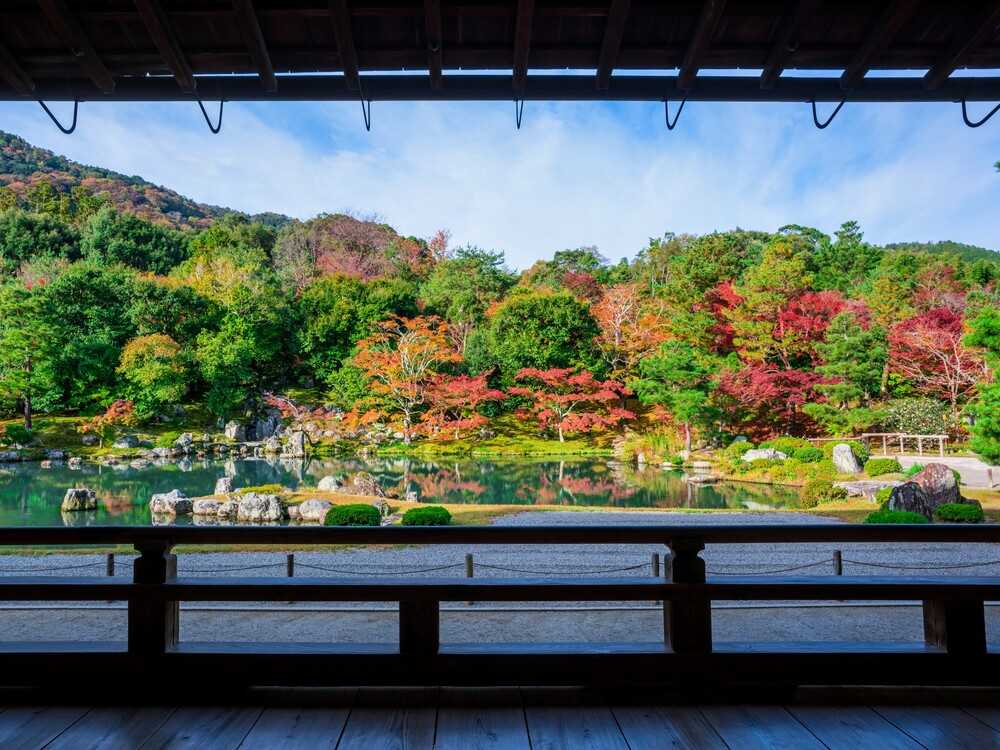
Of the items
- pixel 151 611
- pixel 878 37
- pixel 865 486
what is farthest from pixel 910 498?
pixel 151 611

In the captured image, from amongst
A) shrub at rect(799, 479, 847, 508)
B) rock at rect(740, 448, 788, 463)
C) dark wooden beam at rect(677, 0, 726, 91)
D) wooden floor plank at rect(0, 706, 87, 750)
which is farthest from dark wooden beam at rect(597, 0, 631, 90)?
rock at rect(740, 448, 788, 463)

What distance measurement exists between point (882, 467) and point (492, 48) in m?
11.2

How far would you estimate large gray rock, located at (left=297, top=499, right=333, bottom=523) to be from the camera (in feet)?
26.5

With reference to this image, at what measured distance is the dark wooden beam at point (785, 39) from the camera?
4.10ft

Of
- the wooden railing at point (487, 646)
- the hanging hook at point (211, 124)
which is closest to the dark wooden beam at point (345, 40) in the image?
the hanging hook at point (211, 124)

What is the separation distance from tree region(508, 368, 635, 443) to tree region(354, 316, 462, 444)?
2061 millimetres

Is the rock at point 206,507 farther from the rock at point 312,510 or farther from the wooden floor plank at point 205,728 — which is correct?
the wooden floor plank at point 205,728

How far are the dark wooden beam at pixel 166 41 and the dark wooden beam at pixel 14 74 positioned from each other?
1.13 feet

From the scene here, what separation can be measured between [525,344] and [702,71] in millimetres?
14020

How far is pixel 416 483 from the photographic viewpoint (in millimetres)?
11688

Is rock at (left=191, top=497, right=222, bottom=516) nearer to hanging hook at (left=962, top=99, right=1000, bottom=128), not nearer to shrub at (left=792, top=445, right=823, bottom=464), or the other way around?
hanging hook at (left=962, top=99, right=1000, bottom=128)

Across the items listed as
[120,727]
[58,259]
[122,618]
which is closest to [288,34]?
[120,727]

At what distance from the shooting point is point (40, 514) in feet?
28.4

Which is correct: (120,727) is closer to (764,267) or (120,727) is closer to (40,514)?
(40,514)
